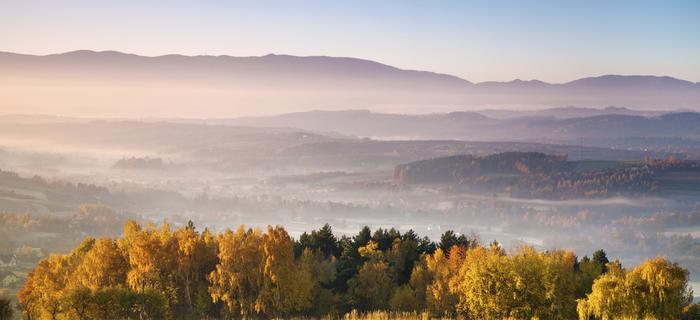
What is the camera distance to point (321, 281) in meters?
105

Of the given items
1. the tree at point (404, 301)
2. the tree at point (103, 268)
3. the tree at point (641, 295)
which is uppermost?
the tree at point (641, 295)

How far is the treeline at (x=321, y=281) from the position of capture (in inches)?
2795

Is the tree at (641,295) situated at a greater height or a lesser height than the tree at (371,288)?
greater

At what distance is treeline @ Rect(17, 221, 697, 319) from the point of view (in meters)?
71.0

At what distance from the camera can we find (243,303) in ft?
293

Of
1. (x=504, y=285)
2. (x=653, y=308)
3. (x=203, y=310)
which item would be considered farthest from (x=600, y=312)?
(x=203, y=310)

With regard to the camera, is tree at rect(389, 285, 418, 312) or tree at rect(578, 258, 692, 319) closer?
tree at rect(578, 258, 692, 319)

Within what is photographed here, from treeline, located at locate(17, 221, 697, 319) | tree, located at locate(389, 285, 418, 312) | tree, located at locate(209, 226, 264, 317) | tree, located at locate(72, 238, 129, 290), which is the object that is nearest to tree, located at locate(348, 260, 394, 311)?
treeline, located at locate(17, 221, 697, 319)

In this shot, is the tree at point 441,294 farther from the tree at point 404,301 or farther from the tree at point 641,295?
the tree at point 641,295

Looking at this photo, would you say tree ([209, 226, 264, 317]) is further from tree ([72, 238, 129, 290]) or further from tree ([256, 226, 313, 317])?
tree ([72, 238, 129, 290])

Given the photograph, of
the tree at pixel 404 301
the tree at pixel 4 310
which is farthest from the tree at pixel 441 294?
the tree at pixel 4 310

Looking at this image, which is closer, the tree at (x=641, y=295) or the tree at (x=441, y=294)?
the tree at (x=641, y=295)

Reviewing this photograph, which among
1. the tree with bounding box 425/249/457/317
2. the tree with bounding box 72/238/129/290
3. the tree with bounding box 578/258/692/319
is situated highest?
the tree with bounding box 578/258/692/319

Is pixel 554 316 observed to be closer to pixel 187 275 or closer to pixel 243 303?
pixel 243 303
